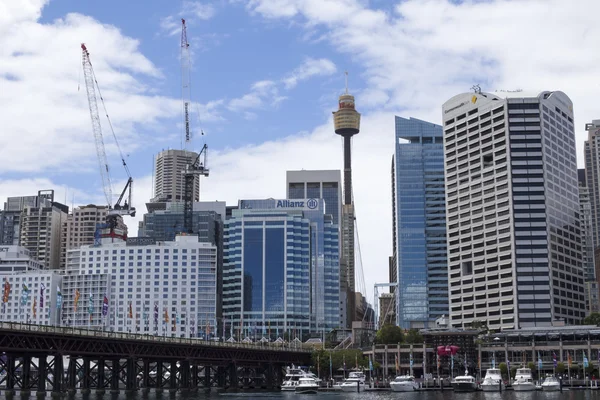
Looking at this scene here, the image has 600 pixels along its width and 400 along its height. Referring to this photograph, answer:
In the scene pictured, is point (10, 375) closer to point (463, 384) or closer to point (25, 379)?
point (25, 379)

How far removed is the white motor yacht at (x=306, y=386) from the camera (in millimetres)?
191375

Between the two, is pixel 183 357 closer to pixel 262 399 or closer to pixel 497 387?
pixel 262 399

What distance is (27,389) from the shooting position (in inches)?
5945

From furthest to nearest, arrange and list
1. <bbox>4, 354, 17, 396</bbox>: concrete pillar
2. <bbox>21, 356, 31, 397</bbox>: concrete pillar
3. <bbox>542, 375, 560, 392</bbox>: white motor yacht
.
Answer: <bbox>542, 375, 560, 392</bbox>: white motor yacht < <bbox>4, 354, 17, 396</bbox>: concrete pillar < <bbox>21, 356, 31, 397</bbox>: concrete pillar

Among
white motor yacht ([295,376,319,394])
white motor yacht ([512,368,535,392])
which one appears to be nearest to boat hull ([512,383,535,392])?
white motor yacht ([512,368,535,392])

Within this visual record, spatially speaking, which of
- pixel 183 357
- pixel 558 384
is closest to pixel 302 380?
pixel 183 357

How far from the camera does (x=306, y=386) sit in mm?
191625

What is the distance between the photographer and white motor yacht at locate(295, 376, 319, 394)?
628 feet

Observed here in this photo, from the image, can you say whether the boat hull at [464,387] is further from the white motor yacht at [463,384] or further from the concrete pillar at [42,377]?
the concrete pillar at [42,377]

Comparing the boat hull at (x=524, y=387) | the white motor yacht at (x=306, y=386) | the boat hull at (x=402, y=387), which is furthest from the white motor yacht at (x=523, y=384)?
the white motor yacht at (x=306, y=386)

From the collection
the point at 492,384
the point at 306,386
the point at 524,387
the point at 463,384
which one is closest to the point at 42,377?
the point at 306,386

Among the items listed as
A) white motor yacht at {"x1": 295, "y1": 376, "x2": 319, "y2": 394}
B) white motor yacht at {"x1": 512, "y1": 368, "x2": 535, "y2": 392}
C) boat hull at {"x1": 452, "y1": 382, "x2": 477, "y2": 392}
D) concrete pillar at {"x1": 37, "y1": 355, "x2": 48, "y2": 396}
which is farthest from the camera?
white motor yacht at {"x1": 295, "y1": 376, "x2": 319, "y2": 394}

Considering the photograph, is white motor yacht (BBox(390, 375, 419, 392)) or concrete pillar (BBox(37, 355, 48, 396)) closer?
concrete pillar (BBox(37, 355, 48, 396))

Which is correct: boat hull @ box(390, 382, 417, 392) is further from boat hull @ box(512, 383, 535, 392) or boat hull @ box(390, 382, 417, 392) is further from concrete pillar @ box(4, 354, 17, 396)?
concrete pillar @ box(4, 354, 17, 396)
